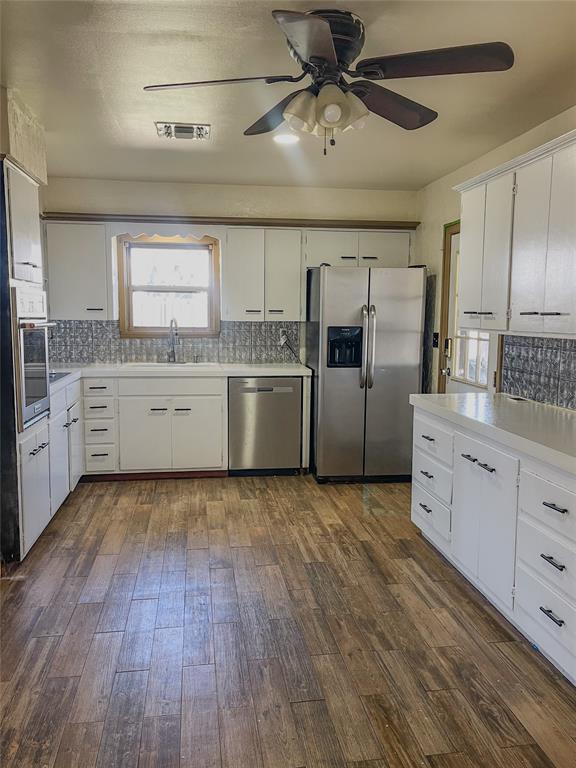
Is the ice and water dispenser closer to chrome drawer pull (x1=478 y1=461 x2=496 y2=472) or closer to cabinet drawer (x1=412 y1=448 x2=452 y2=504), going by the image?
cabinet drawer (x1=412 y1=448 x2=452 y2=504)

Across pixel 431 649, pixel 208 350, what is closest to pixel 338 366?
pixel 208 350

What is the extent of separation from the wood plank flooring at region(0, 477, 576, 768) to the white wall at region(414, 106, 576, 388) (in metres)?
1.80

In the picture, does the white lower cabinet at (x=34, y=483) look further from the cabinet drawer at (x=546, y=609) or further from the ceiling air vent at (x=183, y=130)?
the cabinet drawer at (x=546, y=609)

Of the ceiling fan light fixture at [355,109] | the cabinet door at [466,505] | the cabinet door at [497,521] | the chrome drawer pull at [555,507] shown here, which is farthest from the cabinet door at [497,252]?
the ceiling fan light fixture at [355,109]

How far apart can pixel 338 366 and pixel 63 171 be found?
2.72m

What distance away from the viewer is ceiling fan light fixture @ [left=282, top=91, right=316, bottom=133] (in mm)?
2090

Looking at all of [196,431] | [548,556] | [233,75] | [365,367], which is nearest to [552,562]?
[548,556]

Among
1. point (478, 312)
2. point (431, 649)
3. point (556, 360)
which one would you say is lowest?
point (431, 649)

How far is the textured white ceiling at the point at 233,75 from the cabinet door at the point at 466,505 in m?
1.74

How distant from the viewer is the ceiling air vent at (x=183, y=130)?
342 centimetres

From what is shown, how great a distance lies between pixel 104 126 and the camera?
3449 mm

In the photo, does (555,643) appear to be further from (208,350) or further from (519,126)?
(208,350)

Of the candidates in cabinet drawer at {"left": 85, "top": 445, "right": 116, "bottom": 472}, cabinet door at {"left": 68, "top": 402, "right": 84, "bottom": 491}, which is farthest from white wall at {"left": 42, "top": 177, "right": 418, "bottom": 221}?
cabinet drawer at {"left": 85, "top": 445, "right": 116, "bottom": 472}

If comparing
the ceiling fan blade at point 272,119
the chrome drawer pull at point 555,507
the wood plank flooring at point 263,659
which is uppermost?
the ceiling fan blade at point 272,119
